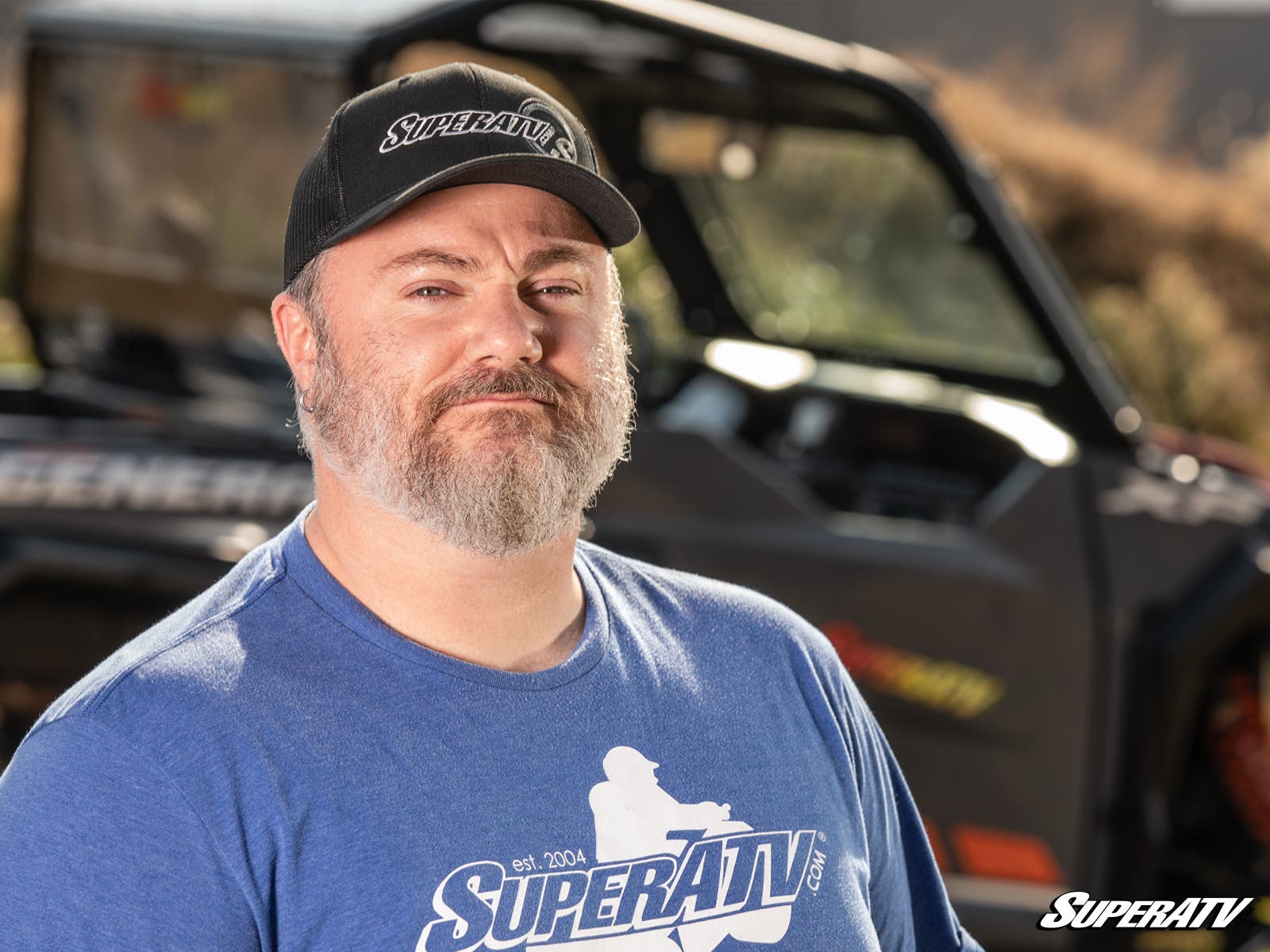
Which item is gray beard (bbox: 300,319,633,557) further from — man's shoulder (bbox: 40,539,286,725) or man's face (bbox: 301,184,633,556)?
man's shoulder (bbox: 40,539,286,725)

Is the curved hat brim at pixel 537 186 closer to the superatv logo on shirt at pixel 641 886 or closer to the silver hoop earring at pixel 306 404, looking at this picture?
the silver hoop earring at pixel 306 404

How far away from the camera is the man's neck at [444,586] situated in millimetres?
1368

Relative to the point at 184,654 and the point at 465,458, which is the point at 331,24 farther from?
the point at 184,654

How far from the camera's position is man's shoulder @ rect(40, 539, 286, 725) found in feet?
3.96

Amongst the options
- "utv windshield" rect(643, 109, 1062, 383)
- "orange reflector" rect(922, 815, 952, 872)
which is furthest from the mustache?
"utv windshield" rect(643, 109, 1062, 383)

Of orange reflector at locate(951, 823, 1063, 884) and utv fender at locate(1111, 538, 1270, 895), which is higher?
utv fender at locate(1111, 538, 1270, 895)

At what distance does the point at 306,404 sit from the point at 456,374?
167 mm

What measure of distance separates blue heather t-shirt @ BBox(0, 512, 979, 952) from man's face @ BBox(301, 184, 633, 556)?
105 mm

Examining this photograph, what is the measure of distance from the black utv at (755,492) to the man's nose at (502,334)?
154 cm

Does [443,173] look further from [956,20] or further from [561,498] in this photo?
[956,20]

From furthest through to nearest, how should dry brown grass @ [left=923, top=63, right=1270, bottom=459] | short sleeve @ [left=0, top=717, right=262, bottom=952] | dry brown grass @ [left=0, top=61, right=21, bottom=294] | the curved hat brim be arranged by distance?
dry brown grass @ [left=923, top=63, right=1270, bottom=459], dry brown grass @ [left=0, top=61, right=21, bottom=294], the curved hat brim, short sleeve @ [left=0, top=717, right=262, bottom=952]

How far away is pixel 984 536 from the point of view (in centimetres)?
321

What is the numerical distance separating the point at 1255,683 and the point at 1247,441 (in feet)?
22.8

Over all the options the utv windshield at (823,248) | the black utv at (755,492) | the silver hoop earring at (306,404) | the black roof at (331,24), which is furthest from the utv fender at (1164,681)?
the silver hoop earring at (306,404)
